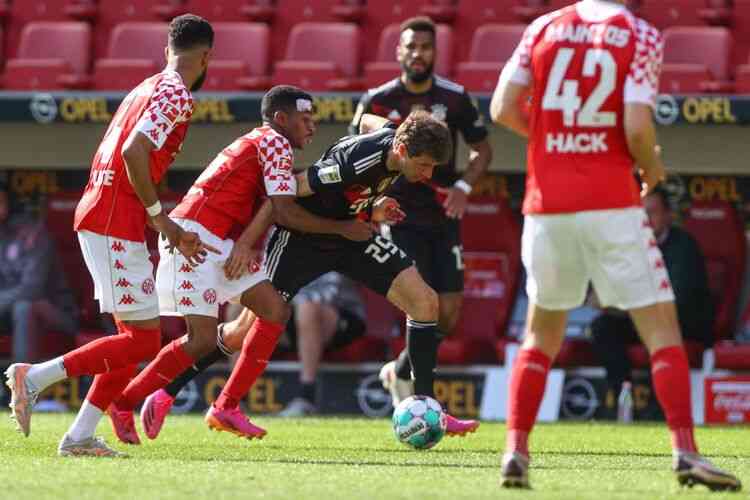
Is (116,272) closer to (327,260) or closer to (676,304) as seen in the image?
(327,260)

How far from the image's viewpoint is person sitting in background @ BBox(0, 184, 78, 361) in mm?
13258

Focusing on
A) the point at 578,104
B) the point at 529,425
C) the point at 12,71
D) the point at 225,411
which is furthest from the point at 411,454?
the point at 12,71

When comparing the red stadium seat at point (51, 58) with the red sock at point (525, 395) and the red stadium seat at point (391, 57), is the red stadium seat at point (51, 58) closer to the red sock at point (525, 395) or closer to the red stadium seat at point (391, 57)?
the red stadium seat at point (391, 57)

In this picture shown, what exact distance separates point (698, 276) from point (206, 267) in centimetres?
512

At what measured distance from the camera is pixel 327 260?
888 centimetres

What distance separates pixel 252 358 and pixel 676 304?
4.50 meters

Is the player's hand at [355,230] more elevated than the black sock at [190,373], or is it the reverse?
the player's hand at [355,230]

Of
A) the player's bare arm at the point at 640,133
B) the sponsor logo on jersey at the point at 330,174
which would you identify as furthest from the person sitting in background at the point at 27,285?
the player's bare arm at the point at 640,133

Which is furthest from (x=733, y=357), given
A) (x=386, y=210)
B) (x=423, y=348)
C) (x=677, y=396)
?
(x=677, y=396)

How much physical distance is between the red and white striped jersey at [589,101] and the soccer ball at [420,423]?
7.45 feet

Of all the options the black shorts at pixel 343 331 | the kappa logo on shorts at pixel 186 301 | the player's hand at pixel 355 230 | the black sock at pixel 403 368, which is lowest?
the black shorts at pixel 343 331

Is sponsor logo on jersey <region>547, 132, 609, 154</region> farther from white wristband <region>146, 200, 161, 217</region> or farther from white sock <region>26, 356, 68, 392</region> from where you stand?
white sock <region>26, 356, 68, 392</region>

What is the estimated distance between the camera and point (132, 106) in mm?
7738

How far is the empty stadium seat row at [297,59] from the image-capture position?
12836 millimetres
